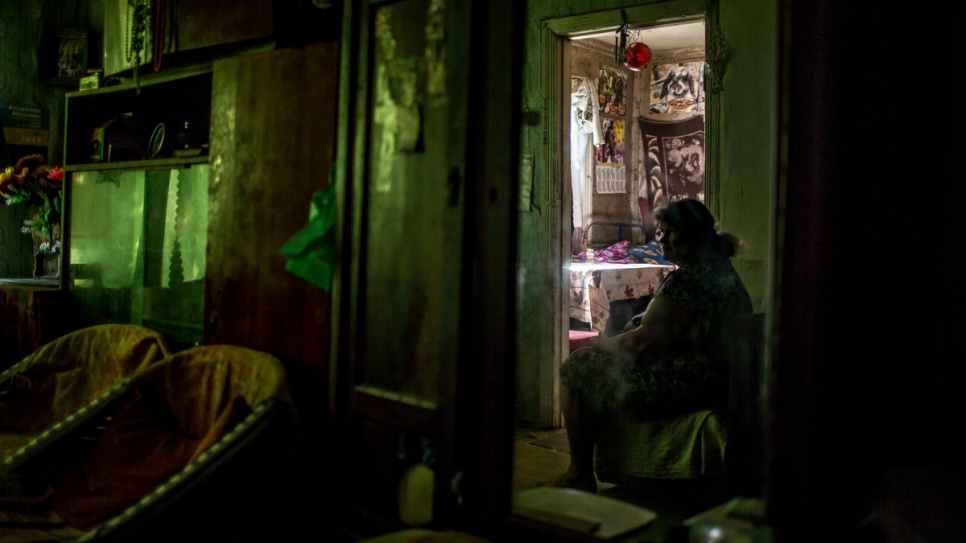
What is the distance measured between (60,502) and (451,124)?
2205mm

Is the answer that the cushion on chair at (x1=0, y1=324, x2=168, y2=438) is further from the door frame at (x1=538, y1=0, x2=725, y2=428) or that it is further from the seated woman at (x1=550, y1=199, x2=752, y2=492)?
the door frame at (x1=538, y1=0, x2=725, y2=428)

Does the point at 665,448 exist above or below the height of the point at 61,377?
below

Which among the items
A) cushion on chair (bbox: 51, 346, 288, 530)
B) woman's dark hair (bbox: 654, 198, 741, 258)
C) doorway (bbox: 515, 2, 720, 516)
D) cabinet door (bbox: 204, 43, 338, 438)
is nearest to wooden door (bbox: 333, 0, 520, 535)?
cabinet door (bbox: 204, 43, 338, 438)

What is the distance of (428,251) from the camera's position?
2539 millimetres

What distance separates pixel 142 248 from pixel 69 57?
2.67 meters

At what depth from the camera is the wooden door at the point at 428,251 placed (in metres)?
2.40

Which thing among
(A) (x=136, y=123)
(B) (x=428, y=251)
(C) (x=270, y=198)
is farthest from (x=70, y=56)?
(B) (x=428, y=251)

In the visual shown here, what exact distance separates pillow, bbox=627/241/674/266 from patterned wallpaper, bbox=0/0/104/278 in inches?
183

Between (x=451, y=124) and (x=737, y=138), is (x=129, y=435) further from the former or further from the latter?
(x=737, y=138)

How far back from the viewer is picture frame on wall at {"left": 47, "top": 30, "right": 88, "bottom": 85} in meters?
5.90

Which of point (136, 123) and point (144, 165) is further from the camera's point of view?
point (136, 123)

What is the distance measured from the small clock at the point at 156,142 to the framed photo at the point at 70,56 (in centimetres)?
217

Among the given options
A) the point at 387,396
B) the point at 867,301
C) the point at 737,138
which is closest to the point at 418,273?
the point at 387,396

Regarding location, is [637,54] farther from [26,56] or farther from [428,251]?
[26,56]
